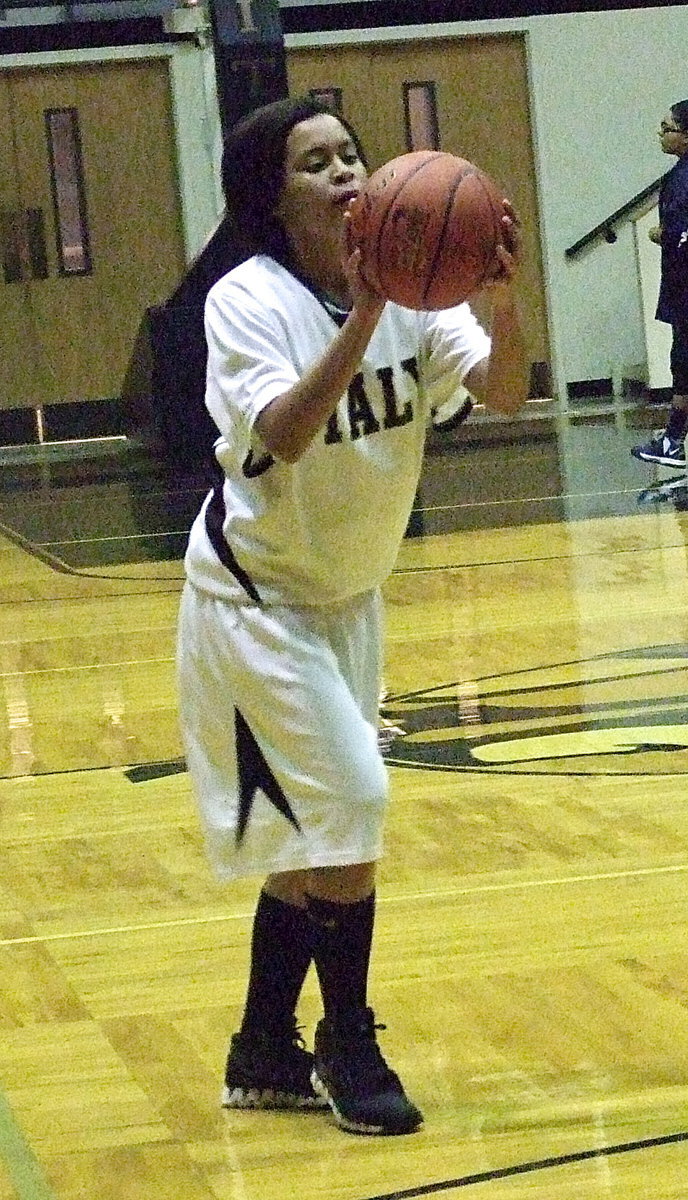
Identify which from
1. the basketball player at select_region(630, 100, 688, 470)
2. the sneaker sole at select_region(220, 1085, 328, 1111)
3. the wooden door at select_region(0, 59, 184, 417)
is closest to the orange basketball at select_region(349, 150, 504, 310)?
the sneaker sole at select_region(220, 1085, 328, 1111)

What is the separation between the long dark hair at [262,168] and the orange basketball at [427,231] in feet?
0.53

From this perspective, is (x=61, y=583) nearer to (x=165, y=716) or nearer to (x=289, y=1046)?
(x=165, y=716)

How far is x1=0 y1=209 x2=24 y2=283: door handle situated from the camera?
1459 centimetres

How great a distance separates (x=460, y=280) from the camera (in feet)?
8.11

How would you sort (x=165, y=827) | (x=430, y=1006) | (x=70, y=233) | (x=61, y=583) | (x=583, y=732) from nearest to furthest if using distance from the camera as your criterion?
(x=430, y=1006) → (x=165, y=827) → (x=583, y=732) → (x=61, y=583) → (x=70, y=233)

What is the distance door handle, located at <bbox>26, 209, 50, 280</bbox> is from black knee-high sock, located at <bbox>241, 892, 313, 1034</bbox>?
12.4 metres

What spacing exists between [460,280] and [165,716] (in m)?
2.97

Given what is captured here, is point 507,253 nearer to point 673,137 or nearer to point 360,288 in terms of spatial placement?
point 360,288

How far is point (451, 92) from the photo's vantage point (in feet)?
48.3

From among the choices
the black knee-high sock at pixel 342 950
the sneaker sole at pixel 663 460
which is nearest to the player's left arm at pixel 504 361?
the black knee-high sock at pixel 342 950

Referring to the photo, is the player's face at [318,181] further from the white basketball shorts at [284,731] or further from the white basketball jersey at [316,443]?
the white basketball shorts at [284,731]

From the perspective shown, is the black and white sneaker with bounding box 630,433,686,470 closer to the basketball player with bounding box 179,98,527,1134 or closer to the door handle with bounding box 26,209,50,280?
the door handle with bounding box 26,209,50,280

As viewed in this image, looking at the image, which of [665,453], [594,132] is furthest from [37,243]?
[665,453]

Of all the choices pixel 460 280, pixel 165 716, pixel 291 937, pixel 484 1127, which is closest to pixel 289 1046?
pixel 291 937
